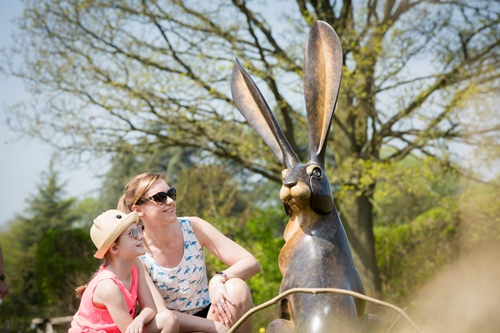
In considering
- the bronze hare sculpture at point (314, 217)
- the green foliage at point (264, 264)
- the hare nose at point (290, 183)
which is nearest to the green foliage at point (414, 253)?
the green foliage at point (264, 264)

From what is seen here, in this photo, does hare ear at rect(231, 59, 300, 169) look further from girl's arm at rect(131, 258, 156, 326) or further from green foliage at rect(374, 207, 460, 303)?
green foliage at rect(374, 207, 460, 303)

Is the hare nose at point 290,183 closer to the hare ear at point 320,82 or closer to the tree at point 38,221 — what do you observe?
the hare ear at point 320,82

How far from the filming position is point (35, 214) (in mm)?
17688

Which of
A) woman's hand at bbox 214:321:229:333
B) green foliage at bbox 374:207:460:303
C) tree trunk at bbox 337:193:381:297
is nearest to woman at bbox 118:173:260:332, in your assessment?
woman's hand at bbox 214:321:229:333

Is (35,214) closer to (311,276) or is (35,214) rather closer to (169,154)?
(169,154)

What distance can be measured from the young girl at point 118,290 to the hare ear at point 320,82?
788 millimetres

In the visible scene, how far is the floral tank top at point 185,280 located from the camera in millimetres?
2566

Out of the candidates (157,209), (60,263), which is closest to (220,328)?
(157,209)

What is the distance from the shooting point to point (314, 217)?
2023 millimetres

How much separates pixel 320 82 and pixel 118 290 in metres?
1.08

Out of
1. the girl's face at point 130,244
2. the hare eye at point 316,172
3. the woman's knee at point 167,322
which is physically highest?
the hare eye at point 316,172

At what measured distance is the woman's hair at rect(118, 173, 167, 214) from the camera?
2.58 metres

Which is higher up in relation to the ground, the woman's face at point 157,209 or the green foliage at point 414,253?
the woman's face at point 157,209

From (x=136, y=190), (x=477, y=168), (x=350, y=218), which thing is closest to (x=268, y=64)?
(x=350, y=218)
